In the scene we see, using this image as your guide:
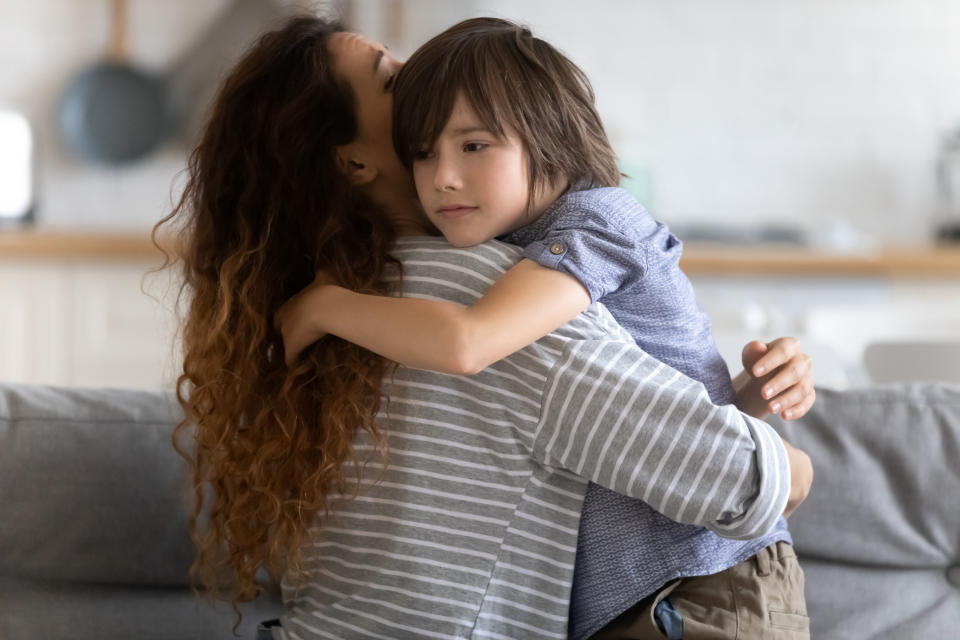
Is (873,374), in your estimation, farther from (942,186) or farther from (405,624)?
(942,186)

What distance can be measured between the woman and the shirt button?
45 cm

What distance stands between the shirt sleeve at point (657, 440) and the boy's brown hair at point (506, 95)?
23cm

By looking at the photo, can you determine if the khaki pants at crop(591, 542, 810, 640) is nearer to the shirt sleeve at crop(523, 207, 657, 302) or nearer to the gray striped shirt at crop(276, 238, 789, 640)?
the gray striped shirt at crop(276, 238, 789, 640)

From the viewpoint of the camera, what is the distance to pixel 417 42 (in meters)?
3.97

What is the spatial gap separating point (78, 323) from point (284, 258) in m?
2.43

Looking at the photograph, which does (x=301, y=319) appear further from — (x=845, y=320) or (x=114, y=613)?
(x=845, y=320)

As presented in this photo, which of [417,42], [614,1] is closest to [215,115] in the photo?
[417,42]

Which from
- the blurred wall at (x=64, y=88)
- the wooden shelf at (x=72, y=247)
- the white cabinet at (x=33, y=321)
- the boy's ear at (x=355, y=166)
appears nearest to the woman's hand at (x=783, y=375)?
the boy's ear at (x=355, y=166)

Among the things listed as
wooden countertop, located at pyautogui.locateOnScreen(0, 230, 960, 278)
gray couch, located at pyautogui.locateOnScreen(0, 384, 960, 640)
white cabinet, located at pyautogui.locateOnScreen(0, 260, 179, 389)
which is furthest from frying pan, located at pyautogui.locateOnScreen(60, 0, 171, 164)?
gray couch, located at pyautogui.locateOnScreen(0, 384, 960, 640)

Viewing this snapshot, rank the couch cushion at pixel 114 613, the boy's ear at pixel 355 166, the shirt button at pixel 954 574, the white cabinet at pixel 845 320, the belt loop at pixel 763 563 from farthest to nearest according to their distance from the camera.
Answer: the white cabinet at pixel 845 320 < the shirt button at pixel 954 574 < the couch cushion at pixel 114 613 < the boy's ear at pixel 355 166 < the belt loop at pixel 763 563

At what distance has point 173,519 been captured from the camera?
1.39 m

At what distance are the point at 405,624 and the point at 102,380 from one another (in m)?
2.63

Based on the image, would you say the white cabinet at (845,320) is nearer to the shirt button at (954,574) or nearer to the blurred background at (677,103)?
the blurred background at (677,103)

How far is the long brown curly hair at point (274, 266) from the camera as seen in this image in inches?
44.9
